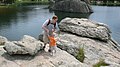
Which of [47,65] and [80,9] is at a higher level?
[47,65]

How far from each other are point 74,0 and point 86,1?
749cm

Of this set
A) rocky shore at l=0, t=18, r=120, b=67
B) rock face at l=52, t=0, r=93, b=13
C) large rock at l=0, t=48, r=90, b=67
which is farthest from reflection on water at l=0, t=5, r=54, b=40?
rock face at l=52, t=0, r=93, b=13

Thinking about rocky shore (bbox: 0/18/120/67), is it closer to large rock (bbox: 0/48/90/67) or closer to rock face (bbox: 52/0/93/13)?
large rock (bbox: 0/48/90/67)

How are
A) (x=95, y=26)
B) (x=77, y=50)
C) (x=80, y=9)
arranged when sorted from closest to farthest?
(x=77, y=50)
(x=95, y=26)
(x=80, y=9)

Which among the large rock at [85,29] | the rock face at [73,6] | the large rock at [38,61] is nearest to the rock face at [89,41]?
→ the large rock at [85,29]

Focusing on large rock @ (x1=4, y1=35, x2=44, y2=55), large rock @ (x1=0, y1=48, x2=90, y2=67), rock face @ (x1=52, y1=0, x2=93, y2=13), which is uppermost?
large rock @ (x1=4, y1=35, x2=44, y2=55)

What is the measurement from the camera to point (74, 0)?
146 metres

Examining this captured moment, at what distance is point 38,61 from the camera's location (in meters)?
15.7

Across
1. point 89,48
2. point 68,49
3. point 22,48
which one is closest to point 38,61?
point 22,48

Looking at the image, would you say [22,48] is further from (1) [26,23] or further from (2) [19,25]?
(1) [26,23]

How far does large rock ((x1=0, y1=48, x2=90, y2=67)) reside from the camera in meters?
15.4

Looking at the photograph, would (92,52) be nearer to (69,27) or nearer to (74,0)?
(69,27)

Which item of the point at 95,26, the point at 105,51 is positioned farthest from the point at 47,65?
the point at 95,26

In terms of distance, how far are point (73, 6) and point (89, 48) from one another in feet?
394
